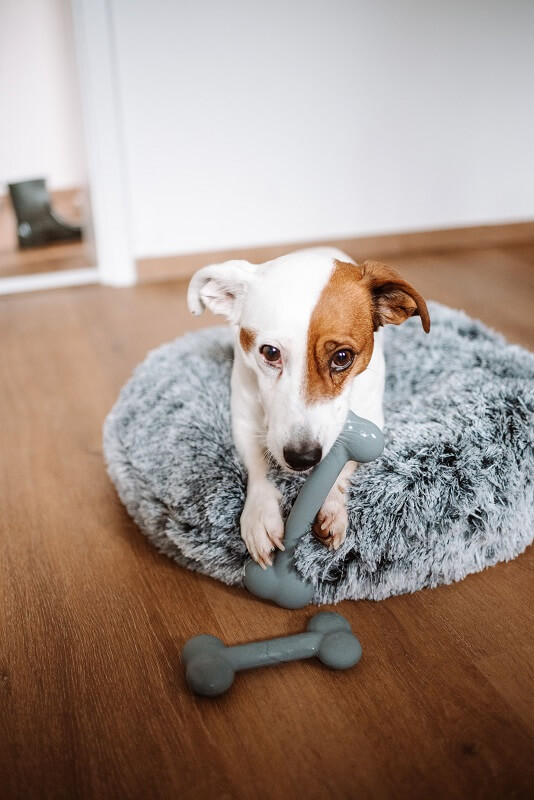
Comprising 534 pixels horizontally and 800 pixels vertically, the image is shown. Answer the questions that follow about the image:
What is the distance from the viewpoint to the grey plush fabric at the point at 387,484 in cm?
140

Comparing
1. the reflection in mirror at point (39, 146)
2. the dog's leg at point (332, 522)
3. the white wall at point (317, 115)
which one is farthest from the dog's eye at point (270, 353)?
the reflection in mirror at point (39, 146)

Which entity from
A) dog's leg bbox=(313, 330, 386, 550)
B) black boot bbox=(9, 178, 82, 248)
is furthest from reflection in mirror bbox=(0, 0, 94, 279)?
dog's leg bbox=(313, 330, 386, 550)

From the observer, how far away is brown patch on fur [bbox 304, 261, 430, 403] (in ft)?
4.18

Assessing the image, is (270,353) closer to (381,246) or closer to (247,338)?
(247,338)

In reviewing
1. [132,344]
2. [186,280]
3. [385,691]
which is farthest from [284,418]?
[186,280]

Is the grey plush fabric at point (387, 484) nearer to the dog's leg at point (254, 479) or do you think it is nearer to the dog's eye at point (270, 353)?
the dog's leg at point (254, 479)

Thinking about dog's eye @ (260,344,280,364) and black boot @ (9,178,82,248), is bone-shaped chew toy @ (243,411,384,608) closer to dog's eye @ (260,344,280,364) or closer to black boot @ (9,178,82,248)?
dog's eye @ (260,344,280,364)

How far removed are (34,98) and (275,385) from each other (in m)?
4.31

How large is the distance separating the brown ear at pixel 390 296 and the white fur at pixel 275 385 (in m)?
0.08

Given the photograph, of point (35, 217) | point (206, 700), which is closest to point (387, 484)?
point (206, 700)

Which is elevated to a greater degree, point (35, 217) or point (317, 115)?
point (317, 115)

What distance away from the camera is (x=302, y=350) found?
127cm

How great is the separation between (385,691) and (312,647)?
0.14 metres

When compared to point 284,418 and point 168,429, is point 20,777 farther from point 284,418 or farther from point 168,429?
point 168,429
